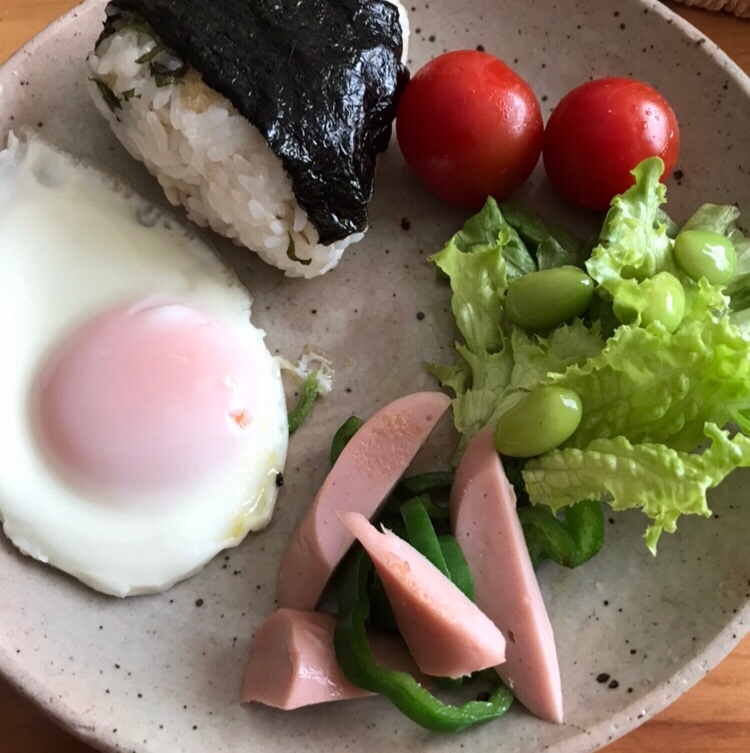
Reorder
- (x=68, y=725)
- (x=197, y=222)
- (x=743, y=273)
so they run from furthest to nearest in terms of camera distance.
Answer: (x=197, y=222) → (x=743, y=273) → (x=68, y=725)

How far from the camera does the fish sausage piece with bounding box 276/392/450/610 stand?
5.12 feet

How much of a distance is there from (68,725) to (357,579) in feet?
1.88

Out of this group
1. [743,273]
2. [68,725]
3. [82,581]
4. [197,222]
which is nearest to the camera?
[68,725]

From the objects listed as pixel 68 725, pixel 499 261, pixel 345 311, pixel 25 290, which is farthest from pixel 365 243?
pixel 68 725

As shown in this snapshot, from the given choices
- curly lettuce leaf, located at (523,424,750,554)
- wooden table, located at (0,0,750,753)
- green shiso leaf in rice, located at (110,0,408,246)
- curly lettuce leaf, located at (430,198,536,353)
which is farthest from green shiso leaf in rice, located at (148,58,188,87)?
wooden table, located at (0,0,750,753)

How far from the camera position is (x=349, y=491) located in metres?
1.58

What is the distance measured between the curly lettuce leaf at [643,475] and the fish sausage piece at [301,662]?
0.41 m

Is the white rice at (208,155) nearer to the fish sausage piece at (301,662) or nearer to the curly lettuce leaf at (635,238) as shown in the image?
the curly lettuce leaf at (635,238)

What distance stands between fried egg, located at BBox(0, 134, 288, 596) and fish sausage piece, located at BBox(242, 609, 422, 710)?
232mm

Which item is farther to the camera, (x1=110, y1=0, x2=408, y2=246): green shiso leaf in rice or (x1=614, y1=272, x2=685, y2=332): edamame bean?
(x1=110, y1=0, x2=408, y2=246): green shiso leaf in rice

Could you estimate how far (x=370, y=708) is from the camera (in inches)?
59.0

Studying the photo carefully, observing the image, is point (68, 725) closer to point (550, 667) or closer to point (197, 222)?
point (550, 667)

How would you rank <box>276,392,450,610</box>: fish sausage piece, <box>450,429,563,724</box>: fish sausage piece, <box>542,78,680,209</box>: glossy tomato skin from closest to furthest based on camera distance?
<box>450,429,563,724</box>: fish sausage piece
<box>276,392,450,610</box>: fish sausage piece
<box>542,78,680,209</box>: glossy tomato skin

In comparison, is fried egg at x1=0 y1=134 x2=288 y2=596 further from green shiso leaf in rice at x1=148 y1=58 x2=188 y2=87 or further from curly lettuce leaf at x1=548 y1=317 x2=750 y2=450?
curly lettuce leaf at x1=548 y1=317 x2=750 y2=450
